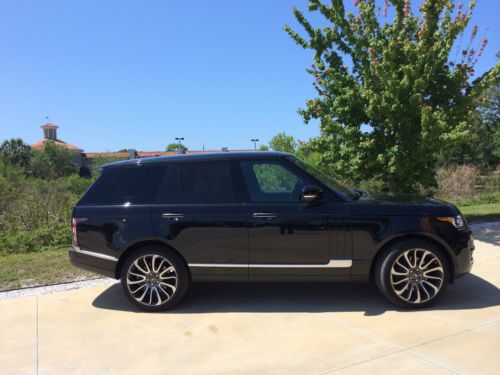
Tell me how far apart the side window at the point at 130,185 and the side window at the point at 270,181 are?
41.4 inches

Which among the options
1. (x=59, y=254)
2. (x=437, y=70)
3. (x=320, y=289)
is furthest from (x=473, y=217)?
(x=59, y=254)

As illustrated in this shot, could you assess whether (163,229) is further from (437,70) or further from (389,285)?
(437,70)

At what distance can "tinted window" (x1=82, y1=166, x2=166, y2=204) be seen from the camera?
16.6 ft

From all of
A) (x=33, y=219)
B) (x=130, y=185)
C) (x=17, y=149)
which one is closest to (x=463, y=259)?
(x=130, y=185)

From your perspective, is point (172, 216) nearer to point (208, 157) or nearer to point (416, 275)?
point (208, 157)

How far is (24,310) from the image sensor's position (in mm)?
5070

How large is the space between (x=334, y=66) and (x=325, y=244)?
633 centimetres

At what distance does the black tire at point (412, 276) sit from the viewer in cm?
465

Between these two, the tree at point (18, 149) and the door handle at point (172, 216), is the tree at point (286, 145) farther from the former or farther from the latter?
the tree at point (18, 149)

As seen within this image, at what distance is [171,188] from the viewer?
16.5 feet

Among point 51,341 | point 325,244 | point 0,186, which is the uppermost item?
point 0,186

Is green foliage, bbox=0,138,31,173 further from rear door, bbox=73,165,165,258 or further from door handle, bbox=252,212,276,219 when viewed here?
door handle, bbox=252,212,276,219

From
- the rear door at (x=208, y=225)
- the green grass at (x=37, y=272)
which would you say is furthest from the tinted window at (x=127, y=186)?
the green grass at (x=37, y=272)

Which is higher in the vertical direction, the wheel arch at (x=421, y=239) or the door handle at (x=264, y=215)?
the door handle at (x=264, y=215)
